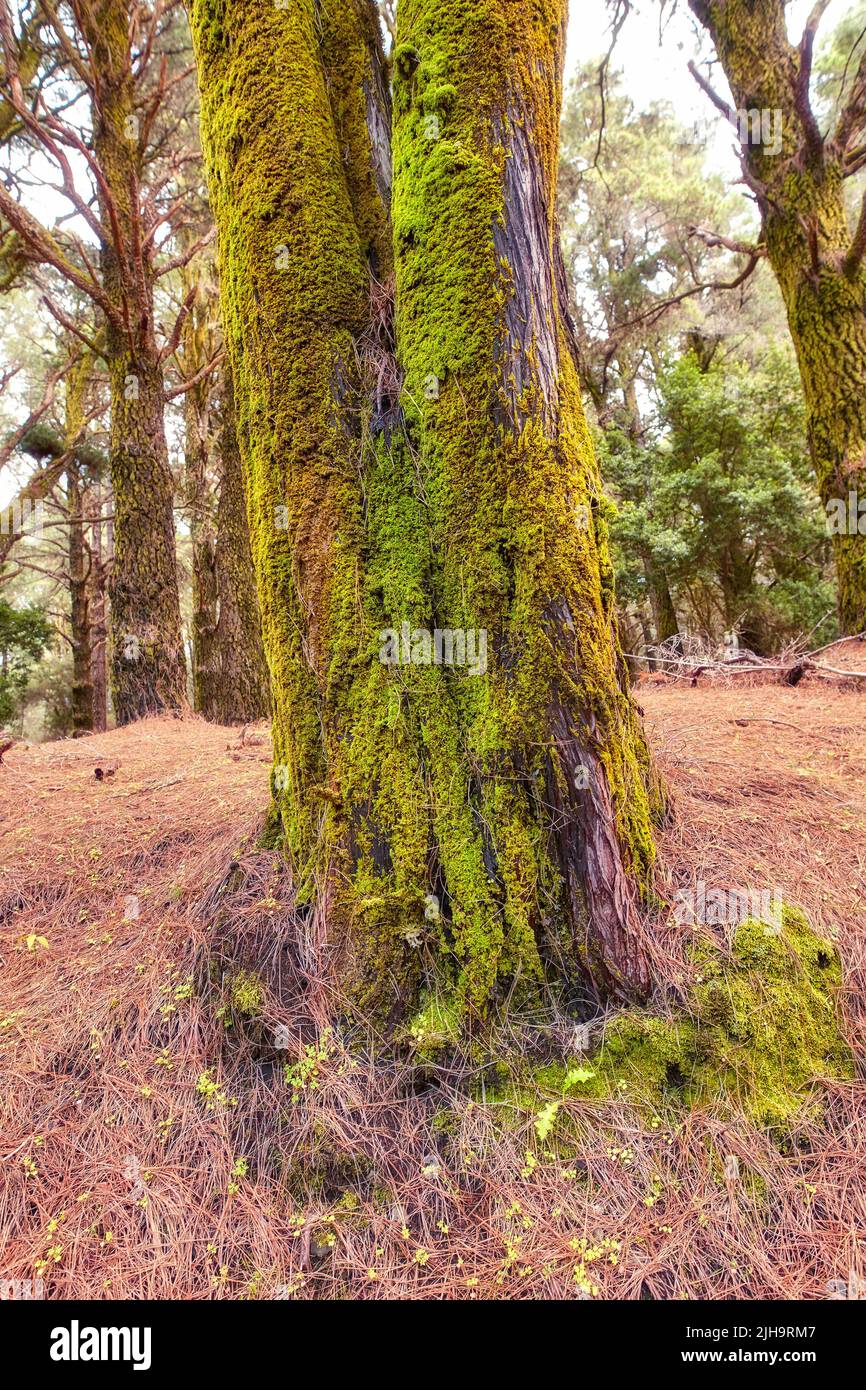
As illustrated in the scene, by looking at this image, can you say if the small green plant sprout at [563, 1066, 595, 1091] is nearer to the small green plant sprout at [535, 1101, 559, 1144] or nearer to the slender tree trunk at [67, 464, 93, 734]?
the small green plant sprout at [535, 1101, 559, 1144]

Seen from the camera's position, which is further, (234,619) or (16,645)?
(16,645)

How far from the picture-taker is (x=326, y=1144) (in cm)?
169

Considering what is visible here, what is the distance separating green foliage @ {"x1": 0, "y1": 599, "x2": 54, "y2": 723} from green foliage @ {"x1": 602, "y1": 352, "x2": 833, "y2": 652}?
10546 millimetres

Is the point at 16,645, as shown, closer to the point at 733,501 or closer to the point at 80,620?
the point at 80,620

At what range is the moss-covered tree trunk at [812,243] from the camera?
5312mm

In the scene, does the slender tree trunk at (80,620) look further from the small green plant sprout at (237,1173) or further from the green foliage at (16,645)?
the small green plant sprout at (237,1173)

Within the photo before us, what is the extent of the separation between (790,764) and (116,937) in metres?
3.05

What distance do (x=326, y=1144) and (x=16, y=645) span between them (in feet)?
41.1

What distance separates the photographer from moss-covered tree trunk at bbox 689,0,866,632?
17.4ft

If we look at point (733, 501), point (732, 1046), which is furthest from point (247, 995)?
point (733, 501)

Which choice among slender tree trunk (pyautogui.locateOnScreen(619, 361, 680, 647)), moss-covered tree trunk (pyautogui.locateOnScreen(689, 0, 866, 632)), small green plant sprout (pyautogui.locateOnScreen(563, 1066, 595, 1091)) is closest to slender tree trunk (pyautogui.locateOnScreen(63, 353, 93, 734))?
slender tree trunk (pyautogui.locateOnScreen(619, 361, 680, 647))
